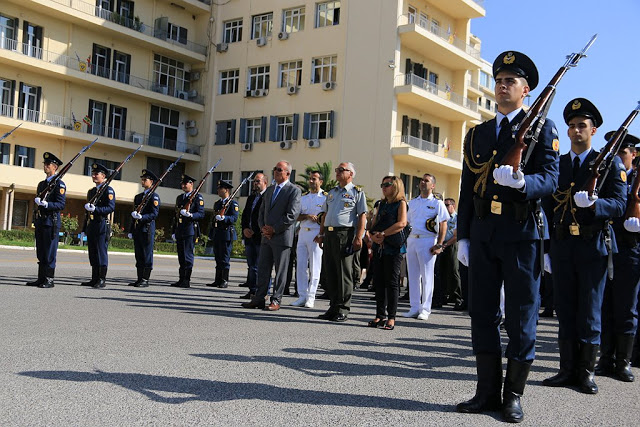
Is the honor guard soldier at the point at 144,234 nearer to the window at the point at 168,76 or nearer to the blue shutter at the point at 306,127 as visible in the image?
the blue shutter at the point at 306,127

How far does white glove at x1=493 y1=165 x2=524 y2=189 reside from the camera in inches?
179

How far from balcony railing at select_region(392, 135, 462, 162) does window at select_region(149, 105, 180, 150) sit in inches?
659

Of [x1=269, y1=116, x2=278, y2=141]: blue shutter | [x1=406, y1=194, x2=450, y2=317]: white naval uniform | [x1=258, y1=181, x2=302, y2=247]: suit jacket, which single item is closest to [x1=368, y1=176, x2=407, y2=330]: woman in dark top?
[x1=406, y1=194, x2=450, y2=317]: white naval uniform

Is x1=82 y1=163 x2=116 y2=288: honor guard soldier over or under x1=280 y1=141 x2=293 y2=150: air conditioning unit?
under

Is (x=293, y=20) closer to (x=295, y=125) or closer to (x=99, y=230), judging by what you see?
(x=295, y=125)

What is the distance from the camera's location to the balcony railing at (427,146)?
41.4m

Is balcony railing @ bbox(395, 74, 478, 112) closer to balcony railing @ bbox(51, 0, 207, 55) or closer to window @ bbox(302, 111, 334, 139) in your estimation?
window @ bbox(302, 111, 334, 139)

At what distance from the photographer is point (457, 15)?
152ft

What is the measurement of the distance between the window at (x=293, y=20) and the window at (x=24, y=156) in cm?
1767

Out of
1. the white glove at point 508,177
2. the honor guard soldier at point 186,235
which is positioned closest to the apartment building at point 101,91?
the honor guard soldier at point 186,235

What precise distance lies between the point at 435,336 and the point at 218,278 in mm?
7255

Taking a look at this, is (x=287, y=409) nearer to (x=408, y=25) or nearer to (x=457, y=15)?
(x=408, y=25)

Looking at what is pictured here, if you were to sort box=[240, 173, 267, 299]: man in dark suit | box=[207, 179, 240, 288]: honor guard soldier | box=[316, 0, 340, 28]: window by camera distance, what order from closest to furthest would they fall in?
box=[240, 173, 267, 299]: man in dark suit
box=[207, 179, 240, 288]: honor guard soldier
box=[316, 0, 340, 28]: window

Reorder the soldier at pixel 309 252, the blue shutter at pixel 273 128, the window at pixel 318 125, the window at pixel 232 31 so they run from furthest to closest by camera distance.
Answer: the window at pixel 232 31
the blue shutter at pixel 273 128
the window at pixel 318 125
the soldier at pixel 309 252
